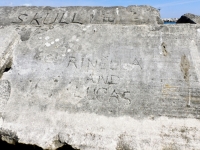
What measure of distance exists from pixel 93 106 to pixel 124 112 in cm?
31

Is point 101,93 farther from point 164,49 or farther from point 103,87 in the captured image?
point 164,49

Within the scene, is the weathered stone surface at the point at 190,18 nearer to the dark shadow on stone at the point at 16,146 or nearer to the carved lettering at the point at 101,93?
the carved lettering at the point at 101,93

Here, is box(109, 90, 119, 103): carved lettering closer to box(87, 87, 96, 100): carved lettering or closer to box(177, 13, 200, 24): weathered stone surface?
box(87, 87, 96, 100): carved lettering

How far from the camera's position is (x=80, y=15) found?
3.26 m

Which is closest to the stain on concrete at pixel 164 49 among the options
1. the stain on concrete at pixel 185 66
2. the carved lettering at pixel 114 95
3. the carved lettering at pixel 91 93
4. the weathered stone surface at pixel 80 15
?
the stain on concrete at pixel 185 66

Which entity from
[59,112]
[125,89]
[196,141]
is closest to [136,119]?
[125,89]

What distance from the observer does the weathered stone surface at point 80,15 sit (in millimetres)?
3092

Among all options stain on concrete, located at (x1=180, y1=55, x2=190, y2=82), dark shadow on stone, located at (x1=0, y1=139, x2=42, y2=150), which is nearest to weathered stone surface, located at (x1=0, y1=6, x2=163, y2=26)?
stain on concrete, located at (x1=180, y1=55, x2=190, y2=82)

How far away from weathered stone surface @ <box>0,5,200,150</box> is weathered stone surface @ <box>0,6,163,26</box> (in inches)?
11.0

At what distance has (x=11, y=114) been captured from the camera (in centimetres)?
239

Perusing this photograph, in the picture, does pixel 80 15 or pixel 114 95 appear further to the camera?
pixel 80 15

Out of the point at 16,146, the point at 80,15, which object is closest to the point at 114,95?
the point at 16,146

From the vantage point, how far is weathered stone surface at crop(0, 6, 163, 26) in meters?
3.09

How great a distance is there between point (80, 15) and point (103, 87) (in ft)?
4.24
